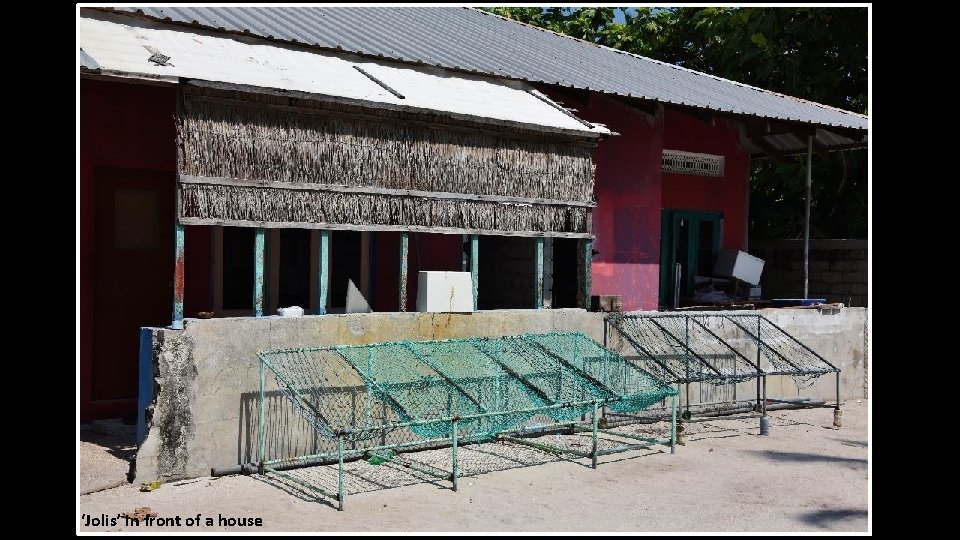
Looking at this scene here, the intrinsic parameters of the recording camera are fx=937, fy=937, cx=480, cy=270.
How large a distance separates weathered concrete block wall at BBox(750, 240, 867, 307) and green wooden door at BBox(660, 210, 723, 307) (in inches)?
67.6

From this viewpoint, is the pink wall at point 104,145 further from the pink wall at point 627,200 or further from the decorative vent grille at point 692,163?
the decorative vent grille at point 692,163

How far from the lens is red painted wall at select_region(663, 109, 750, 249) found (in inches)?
636

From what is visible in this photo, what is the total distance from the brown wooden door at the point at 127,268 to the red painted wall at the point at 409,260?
288 cm

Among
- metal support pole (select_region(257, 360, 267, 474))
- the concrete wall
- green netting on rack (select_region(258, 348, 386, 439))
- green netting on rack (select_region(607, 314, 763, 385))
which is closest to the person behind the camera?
the concrete wall

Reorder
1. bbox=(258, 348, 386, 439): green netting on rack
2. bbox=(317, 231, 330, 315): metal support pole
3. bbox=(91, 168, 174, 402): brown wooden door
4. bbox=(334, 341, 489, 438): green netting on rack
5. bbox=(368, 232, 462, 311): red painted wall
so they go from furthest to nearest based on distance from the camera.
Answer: bbox=(368, 232, 462, 311): red painted wall → bbox=(91, 168, 174, 402): brown wooden door → bbox=(317, 231, 330, 315): metal support pole → bbox=(334, 341, 489, 438): green netting on rack → bbox=(258, 348, 386, 439): green netting on rack

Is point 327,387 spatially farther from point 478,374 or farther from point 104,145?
point 104,145

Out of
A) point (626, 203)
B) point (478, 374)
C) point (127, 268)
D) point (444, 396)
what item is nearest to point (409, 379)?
point (444, 396)

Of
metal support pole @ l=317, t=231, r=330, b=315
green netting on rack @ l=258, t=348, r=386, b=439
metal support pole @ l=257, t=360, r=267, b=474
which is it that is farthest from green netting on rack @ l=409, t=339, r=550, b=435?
metal support pole @ l=257, t=360, r=267, b=474

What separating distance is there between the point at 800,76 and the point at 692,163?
223 inches

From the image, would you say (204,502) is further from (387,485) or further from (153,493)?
(387,485)

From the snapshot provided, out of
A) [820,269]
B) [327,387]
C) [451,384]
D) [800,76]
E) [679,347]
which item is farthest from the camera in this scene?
[800,76]

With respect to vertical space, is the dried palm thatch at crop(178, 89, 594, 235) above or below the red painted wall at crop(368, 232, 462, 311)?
above

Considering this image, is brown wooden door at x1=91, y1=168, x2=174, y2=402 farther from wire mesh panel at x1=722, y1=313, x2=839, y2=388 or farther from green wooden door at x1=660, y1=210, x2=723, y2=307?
green wooden door at x1=660, y1=210, x2=723, y2=307

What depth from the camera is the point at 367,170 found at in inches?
401
